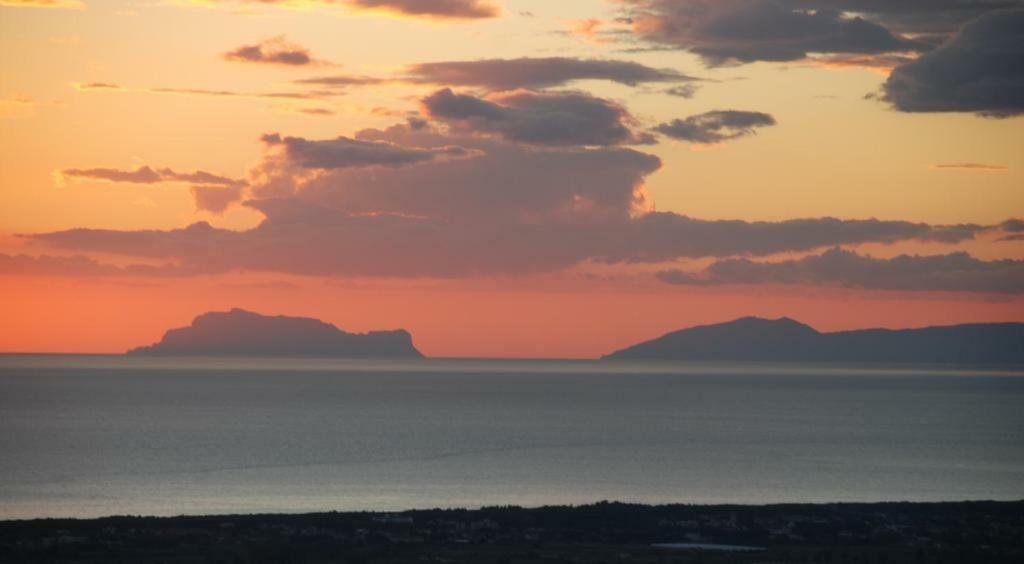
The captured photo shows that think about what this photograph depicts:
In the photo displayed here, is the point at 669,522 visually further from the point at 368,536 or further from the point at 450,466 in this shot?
the point at 450,466

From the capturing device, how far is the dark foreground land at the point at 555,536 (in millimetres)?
60594

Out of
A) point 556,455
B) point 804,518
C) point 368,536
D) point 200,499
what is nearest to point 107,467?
point 200,499

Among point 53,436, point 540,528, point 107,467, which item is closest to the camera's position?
point 540,528

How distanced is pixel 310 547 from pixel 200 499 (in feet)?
94.1

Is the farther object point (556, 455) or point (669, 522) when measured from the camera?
point (556, 455)

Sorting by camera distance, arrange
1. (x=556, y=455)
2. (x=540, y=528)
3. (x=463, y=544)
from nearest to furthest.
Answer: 1. (x=463, y=544)
2. (x=540, y=528)
3. (x=556, y=455)

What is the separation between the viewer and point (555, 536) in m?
68.1

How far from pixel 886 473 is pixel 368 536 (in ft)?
198

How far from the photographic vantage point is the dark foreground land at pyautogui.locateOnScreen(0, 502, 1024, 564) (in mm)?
60594

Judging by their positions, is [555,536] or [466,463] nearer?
[555,536]

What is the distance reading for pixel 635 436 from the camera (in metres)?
153

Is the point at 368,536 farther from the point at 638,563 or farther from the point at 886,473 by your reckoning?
the point at 886,473

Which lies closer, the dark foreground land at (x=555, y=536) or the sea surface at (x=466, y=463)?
the dark foreground land at (x=555, y=536)

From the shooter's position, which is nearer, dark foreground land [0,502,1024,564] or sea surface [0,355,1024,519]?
dark foreground land [0,502,1024,564]
